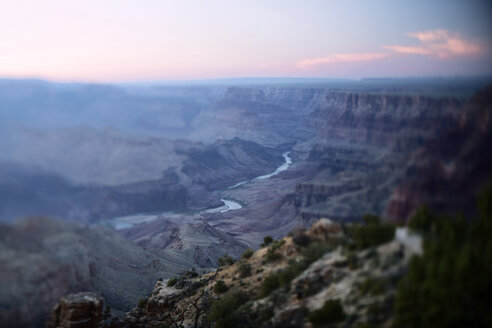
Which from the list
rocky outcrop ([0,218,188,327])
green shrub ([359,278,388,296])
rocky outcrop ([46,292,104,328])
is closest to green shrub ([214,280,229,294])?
rocky outcrop ([46,292,104,328])

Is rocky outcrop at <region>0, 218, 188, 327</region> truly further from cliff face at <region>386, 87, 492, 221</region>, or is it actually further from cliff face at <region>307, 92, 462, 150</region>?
cliff face at <region>307, 92, 462, 150</region>

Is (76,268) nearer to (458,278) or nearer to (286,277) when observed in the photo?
(286,277)

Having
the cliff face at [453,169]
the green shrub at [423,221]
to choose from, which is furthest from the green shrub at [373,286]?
the cliff face at [453,169]

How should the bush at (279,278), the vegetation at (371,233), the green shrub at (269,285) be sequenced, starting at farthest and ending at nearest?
the green shrub at (269,285) < the bush at (279,278) < the vegetation at (371,233)

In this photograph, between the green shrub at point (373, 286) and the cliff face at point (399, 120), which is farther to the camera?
the cliff face at point (399, 120)

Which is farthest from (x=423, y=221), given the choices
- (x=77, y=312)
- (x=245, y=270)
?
(x=77, y=312)

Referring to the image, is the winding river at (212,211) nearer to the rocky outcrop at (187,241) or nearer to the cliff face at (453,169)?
the rocky outcrop at (187,241)

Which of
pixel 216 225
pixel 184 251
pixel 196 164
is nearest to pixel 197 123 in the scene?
pixel 196 164
